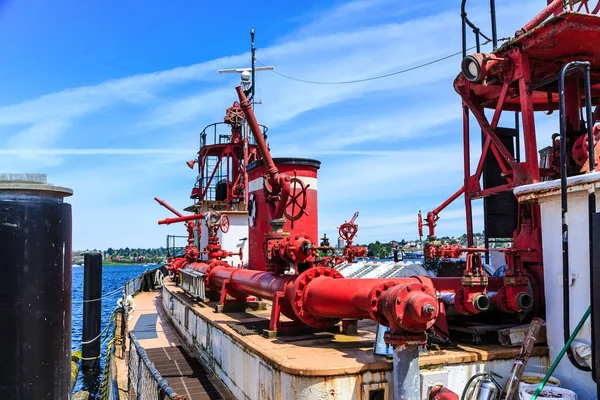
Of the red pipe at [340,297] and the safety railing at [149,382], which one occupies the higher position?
the red pipe at [340,297]

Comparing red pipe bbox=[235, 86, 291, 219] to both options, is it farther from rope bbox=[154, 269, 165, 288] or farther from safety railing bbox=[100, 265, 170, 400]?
rope bbox=[154, 269, 165, 288]

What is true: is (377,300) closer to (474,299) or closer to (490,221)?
(474,299)

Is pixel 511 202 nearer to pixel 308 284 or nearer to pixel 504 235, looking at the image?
pixel 504 235

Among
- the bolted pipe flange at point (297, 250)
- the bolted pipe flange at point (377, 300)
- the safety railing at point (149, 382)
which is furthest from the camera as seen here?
the bolted pipe flange at point (297, 250)

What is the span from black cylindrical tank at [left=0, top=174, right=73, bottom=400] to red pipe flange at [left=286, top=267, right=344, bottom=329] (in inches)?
173

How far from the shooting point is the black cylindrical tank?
2.51 meters

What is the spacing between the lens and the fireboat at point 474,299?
16.5 feet

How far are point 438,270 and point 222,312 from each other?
4964 millimetres

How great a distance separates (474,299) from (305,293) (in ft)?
7.66

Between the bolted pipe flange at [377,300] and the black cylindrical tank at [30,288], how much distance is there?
132 inches

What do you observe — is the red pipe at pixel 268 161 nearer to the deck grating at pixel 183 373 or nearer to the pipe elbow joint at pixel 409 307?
the deck grating at pixel 183 373

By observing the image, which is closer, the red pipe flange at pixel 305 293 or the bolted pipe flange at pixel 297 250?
the red pipe flange at pixel 305 293

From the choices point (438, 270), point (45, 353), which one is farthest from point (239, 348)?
point (438, 270)

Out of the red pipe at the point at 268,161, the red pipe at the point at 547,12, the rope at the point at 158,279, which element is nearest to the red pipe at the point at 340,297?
the red pipe at the point at 268,161
